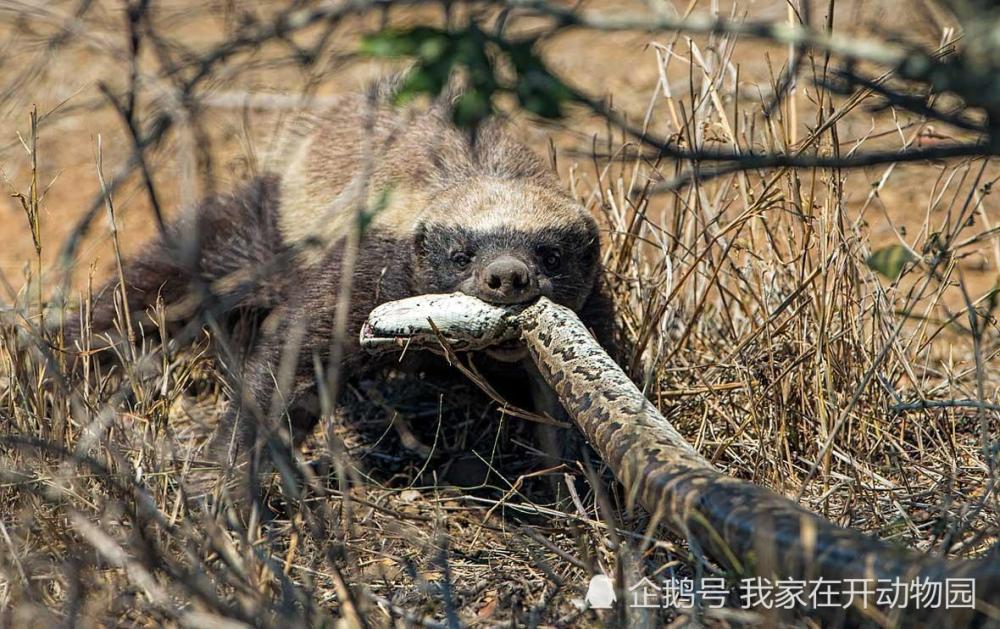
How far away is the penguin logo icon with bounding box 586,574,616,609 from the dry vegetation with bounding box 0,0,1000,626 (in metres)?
0.05

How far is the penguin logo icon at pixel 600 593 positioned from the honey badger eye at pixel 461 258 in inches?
55.0

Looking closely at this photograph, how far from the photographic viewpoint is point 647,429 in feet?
9.29

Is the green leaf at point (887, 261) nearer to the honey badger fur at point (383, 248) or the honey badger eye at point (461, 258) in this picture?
the honey badger fur at point (383, 248)

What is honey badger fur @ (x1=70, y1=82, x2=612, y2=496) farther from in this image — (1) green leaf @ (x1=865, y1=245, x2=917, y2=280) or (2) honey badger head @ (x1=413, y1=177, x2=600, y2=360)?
(1) green leaf @ (x1=865, y1=245, x2=917, y2=280)

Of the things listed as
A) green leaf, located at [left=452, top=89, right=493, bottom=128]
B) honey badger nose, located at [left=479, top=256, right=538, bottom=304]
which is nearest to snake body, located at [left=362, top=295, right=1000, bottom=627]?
honey badger nose, located at [left=479, top=256, right=538, bottom=304]

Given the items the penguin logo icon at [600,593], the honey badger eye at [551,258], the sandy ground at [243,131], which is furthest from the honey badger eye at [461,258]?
the penguin logo icon at [600,593]

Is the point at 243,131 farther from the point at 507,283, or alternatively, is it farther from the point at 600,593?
the point at 600,593

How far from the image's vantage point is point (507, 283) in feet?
11.4

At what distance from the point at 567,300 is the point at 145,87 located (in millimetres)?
1877

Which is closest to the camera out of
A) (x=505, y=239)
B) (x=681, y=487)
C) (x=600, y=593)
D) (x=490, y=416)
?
(x=681, y=487)

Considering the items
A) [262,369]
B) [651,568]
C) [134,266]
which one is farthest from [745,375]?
[134,266]

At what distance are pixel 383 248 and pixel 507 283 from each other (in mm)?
798

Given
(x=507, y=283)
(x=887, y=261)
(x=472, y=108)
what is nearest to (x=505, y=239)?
(x=507, y=283)

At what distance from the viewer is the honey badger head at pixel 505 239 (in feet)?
12.5
